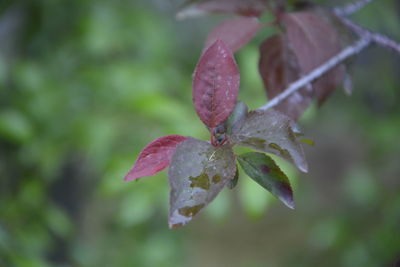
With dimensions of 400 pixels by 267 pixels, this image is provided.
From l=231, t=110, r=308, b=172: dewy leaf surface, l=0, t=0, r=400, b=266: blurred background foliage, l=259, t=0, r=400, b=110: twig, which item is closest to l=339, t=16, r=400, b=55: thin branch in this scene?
l=259, t=0, r=400, b=110: twig

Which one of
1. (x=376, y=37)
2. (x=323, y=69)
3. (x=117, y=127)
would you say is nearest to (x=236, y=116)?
(x=323, y=69)

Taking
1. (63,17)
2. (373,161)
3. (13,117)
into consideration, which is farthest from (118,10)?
(373,161)

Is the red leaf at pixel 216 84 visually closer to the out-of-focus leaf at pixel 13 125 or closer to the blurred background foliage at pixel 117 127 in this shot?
the blurred background foliage at pixel 117 127

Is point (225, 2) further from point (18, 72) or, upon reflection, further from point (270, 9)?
point (18, 72)

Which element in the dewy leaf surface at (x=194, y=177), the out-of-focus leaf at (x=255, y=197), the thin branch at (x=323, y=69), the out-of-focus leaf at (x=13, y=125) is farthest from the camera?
the out-of-focus leaf at (x=13, y=125)

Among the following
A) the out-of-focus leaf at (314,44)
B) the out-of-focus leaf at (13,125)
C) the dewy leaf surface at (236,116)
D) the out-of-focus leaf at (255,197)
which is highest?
the dewy leaf surface at (236,116)

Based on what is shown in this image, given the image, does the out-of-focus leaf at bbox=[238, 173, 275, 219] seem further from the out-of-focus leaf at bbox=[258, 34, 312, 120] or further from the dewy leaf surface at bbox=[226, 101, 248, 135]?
the dewy leaf surface at bbox=[226, 101, 248, 135]

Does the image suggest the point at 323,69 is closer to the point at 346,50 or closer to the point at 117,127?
the point at 346,50

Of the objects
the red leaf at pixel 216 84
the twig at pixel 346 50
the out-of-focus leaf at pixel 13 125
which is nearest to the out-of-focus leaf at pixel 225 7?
the twig at pixel 346 50
